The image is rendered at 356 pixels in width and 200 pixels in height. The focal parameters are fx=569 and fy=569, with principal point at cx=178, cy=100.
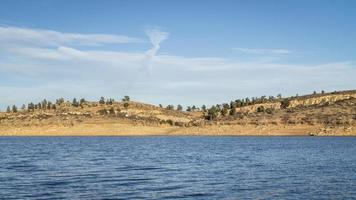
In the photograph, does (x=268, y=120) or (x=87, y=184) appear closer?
(x=87, y=184)

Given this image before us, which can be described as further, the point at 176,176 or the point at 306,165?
the point at 306,165

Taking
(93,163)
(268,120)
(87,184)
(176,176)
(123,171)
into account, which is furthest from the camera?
(268,120)

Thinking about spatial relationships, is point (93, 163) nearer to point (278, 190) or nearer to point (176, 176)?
point (176, 176)

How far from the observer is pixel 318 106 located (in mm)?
198250

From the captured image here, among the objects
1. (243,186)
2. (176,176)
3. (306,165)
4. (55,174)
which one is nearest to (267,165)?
(306,165)

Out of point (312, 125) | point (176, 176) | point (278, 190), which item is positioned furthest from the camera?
point (312, 125)

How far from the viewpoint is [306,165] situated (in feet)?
189

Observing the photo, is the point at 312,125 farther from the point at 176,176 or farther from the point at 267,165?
the point at 176,176

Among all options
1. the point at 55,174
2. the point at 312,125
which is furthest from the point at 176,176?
the point at 312,125

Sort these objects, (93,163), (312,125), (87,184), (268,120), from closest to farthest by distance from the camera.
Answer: (87,184) < (93,163) < (312,125) < (268,120)

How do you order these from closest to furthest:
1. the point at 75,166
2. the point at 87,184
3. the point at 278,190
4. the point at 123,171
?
the point at 278,190
the point at 87,184
the point at 123,171
the point at 75,166

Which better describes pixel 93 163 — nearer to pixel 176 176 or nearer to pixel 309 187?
pixel 176 176

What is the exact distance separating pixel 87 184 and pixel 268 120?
14927 cm

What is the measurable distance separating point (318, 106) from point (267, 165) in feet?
478
